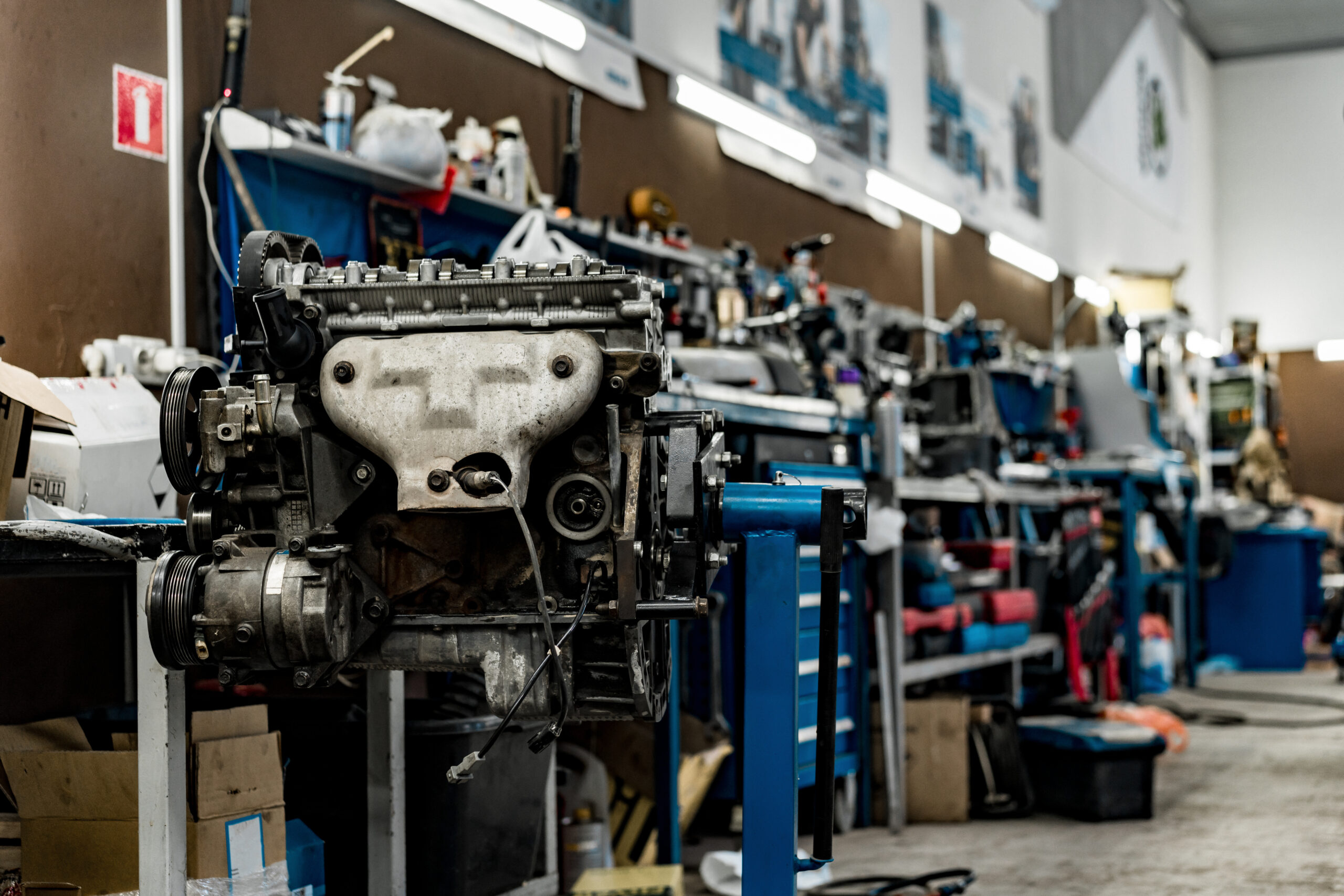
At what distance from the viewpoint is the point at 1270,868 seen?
349cm

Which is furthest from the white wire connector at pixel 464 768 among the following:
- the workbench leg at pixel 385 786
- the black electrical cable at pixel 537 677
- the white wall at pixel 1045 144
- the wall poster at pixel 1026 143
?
the wall poster at pixel 1026 143

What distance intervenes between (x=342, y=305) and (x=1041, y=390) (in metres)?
6.56

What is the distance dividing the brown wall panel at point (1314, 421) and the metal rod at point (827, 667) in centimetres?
1206

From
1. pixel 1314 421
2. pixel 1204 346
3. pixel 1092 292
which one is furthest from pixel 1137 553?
pixel 1314 421

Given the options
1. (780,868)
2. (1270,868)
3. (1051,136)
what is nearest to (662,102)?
(1270,868)

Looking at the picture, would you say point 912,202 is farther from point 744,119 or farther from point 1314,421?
point 1314,421

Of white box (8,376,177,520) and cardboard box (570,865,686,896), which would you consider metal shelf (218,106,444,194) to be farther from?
cardboard box (570,865,686,896)

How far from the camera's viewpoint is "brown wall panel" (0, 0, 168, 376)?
2.67 meters

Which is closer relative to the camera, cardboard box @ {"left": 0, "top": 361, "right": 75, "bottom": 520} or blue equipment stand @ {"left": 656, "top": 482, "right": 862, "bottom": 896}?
blue equipment stand @ {"left": 656, "top": 482, "right": 862, "bottom": 896}

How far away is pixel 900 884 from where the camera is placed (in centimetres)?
318

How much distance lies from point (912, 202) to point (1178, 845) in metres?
4.00

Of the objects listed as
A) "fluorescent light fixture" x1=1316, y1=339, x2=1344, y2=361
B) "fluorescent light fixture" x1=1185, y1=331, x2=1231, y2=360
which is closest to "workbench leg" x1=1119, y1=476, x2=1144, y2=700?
"fluorescent light fixture" x1=1185, y1=331, x2=1231, y2=360

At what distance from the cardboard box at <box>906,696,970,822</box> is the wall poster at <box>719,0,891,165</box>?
262 cm

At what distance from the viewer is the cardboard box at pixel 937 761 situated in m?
4.19
